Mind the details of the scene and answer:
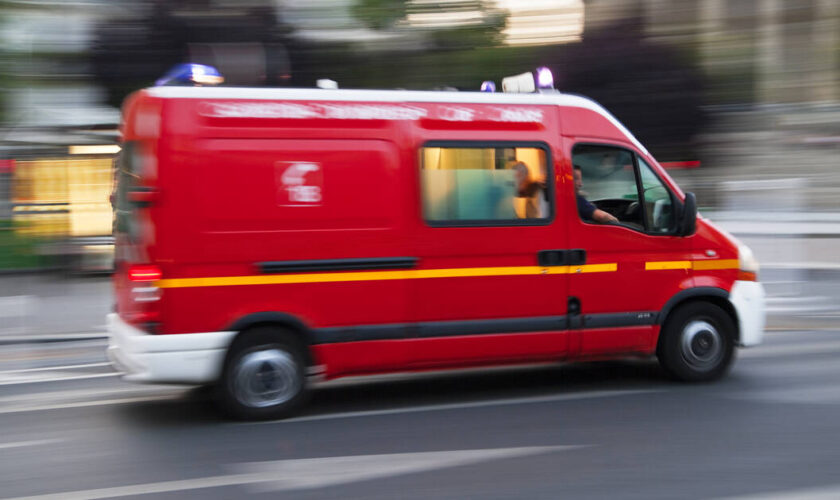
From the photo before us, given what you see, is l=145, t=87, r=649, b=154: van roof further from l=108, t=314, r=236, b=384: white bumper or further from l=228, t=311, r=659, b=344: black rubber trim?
l=108, t=314, r=236, b=384: white bumper

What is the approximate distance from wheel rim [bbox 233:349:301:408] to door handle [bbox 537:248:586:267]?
1.93 m

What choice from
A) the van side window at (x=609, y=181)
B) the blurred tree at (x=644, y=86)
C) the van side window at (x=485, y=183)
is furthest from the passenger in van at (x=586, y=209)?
the blurred tree at (x=644, y=86)

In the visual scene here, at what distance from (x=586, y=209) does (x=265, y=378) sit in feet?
8.65

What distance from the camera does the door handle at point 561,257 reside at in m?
7.05

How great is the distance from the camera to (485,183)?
23.0 ft

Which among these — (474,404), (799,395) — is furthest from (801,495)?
(474,404)

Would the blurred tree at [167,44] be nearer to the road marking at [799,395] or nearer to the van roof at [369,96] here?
the van roof at [369,96]

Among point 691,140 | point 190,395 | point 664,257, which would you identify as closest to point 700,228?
point 664,257

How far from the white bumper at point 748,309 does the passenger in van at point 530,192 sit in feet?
5.58

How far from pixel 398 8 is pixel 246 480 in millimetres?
17217

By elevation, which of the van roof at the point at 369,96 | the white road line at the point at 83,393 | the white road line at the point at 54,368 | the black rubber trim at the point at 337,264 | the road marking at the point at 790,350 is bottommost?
the road marking at the point at 790,350

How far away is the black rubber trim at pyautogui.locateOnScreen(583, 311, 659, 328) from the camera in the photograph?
7211 mm

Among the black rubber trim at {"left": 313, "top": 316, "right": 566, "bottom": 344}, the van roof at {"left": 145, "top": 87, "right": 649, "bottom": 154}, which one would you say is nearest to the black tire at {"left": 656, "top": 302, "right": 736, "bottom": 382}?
the black rubber trim at {"left": 313, "top": 316, "right": 566, "bottom": 344}

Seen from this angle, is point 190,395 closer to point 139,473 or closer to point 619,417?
point 139,473
